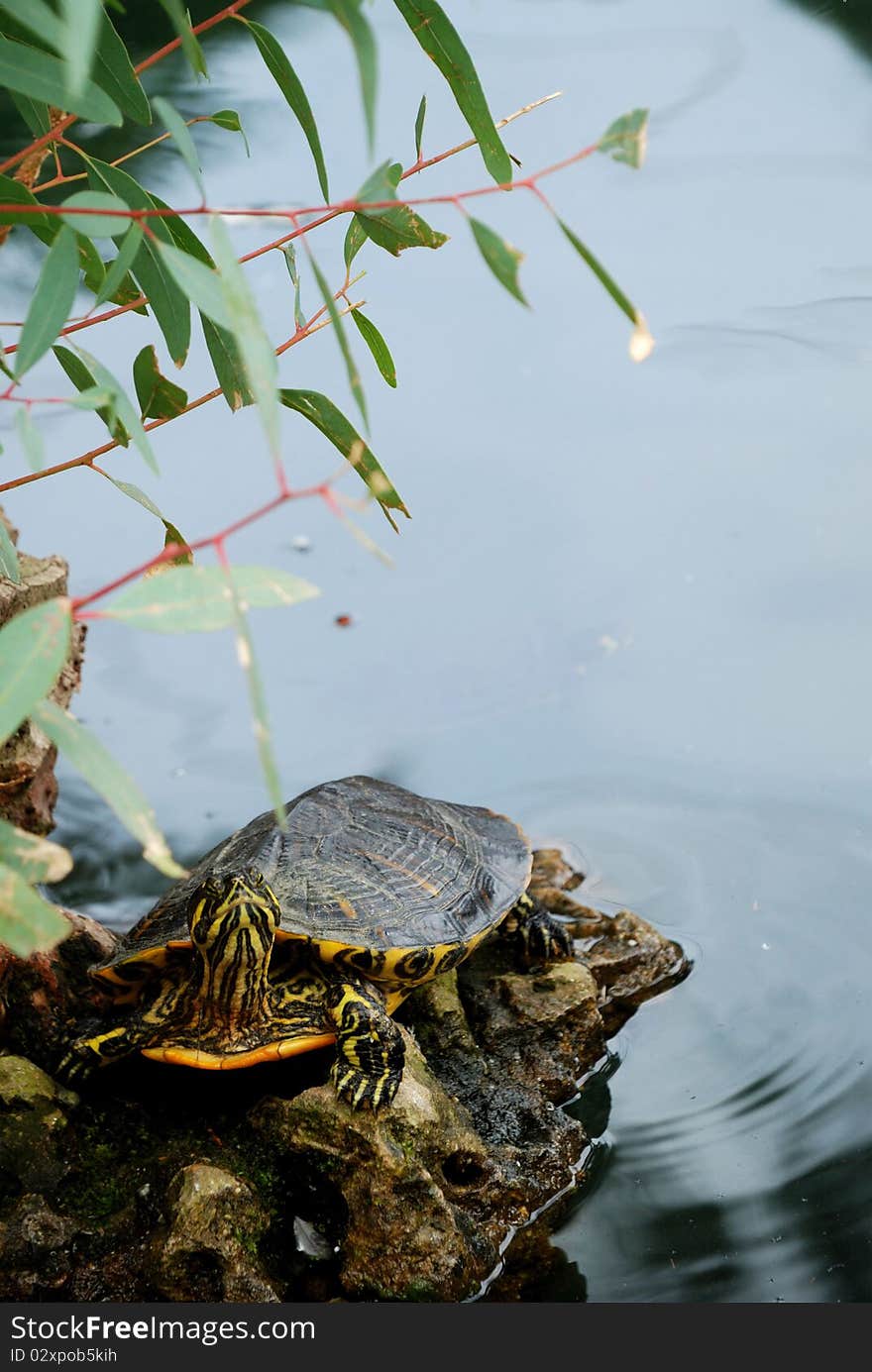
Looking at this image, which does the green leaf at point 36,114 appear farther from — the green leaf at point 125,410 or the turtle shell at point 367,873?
the turtle shell at point 367,873

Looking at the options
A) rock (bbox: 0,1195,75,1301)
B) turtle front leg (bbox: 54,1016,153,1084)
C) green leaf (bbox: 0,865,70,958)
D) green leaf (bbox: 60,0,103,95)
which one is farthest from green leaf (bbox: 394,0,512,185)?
rock (bbox: 0,1195,75,1301)

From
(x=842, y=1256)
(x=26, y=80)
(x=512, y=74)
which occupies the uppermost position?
(x=26, y=80)

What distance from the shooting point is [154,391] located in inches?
51.8

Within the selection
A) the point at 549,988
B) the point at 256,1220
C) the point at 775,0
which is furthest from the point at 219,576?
the point at 775,0

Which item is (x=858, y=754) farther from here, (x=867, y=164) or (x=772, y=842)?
(x=867, y=164)

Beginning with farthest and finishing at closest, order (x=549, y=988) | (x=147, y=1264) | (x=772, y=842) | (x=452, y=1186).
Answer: (x=772, y=842)
(x=549, y=988)
(x=452, y=1186)
(x=147, y=1264)

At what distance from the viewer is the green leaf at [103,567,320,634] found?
778 millimetres

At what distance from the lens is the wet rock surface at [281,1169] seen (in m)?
1.28

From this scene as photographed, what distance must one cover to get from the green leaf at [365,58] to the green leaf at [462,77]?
253mm

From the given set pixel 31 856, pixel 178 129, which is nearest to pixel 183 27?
pixel 178 129

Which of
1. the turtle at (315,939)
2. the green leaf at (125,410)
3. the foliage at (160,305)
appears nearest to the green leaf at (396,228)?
the foliage at (160,305)

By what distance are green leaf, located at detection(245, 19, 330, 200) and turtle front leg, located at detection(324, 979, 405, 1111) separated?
0.78m

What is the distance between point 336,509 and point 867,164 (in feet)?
9.39

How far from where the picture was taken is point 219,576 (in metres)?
0.79
